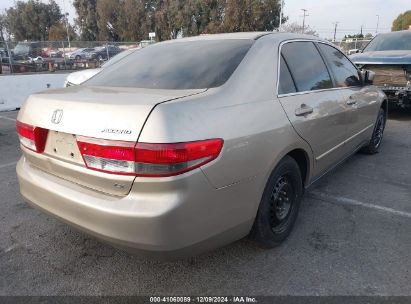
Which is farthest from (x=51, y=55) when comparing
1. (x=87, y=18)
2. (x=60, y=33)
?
(x=60, y=33)

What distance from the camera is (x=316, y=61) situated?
11.4 feet

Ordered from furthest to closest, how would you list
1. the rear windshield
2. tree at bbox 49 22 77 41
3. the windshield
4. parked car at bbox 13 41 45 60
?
tree at bbox 49 22 77 41 < parked car at bbox 13 41 45 60 < the windshield < the rear windshield

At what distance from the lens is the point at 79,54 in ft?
66.4

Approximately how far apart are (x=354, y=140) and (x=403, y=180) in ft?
2.60

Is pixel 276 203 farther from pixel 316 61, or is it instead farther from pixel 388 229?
pixel 316 61

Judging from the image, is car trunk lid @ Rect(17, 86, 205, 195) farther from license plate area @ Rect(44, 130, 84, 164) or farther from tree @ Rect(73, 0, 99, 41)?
tree @ Rect(73, 0, 99, 41)

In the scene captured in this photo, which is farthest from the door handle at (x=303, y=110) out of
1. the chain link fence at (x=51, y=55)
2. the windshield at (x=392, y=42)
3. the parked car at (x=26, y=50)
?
the parked car at (x=26, y=50)

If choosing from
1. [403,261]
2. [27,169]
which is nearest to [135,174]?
[27,169]

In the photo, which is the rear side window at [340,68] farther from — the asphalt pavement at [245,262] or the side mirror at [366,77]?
the asphalt pavement at [245,262]

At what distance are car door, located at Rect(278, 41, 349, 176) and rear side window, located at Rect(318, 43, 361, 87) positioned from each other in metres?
0.21

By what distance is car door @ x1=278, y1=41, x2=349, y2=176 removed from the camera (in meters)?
2.83

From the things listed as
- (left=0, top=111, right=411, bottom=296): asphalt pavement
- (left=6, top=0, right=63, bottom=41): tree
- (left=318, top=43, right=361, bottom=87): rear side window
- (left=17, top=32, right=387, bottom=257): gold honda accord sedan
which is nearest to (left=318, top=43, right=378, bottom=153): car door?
(left=318, top=43, right=361, bottom=87): rear side window

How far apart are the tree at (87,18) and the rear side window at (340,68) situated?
5827cm

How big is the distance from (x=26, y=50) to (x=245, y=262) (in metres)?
17.4
